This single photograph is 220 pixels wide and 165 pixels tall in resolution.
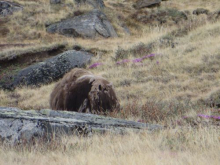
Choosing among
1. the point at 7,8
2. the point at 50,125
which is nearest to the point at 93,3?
the point at 7,8

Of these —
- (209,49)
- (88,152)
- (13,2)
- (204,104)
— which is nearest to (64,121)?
(88,152)

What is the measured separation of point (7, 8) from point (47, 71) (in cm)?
1341

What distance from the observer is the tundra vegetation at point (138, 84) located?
420 centimetres

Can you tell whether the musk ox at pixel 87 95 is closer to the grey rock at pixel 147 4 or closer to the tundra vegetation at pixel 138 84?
the tundra vegetation at pixel 138 84

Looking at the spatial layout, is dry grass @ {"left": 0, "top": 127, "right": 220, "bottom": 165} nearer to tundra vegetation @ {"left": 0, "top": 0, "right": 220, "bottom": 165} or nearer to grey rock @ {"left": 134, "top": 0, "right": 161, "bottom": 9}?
tundra vegetation @ {"left": 0, "top": 0, "right": 220, "bottom": 165}

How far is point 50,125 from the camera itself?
503cm

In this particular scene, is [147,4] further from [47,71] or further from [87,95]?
[87,95]

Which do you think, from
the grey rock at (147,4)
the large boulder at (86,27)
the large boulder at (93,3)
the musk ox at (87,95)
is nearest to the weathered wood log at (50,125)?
the musk ox at (87,95)

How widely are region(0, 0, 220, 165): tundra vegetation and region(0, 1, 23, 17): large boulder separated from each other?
17.9 inches

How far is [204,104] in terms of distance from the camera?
847 centimetres

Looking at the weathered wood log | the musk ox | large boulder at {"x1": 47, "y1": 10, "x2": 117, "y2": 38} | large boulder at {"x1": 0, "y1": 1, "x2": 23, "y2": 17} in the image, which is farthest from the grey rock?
the weathered wood log

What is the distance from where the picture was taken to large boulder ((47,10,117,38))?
22141 millimetres

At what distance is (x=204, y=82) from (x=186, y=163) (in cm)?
701

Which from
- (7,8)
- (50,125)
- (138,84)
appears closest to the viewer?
(50,125)
